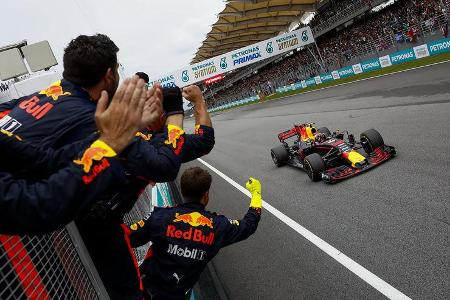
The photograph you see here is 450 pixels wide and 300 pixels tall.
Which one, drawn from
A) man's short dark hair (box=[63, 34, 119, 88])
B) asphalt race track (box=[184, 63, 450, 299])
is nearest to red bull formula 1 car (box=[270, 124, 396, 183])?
asphalt race track (box=[184, 63, 450, 299])

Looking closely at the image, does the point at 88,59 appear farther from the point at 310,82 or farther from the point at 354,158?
the point at 310,82

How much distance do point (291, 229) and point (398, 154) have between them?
2.60 m

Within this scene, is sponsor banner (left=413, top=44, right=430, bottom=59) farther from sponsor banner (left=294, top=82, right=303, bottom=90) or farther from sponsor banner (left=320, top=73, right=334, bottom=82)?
sponsor banner (left=294, top=82, right=303, bottom=90)

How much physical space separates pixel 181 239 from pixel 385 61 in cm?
1992

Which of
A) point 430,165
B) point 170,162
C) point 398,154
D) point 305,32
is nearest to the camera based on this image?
point 170,162

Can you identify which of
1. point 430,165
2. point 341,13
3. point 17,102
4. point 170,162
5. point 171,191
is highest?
point 341,13

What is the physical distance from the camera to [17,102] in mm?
1988

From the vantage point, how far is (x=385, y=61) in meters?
20.3

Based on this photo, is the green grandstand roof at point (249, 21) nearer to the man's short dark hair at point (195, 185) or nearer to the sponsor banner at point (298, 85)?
the sponsor banner at point (298, 85)

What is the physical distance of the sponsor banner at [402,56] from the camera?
60.5 ft

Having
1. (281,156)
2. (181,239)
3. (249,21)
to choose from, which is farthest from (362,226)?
(249,21)

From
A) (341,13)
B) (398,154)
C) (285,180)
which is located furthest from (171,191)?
(341,13)

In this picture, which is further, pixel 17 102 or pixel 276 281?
pixel 276 281

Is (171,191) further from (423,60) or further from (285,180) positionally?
(423,60)
